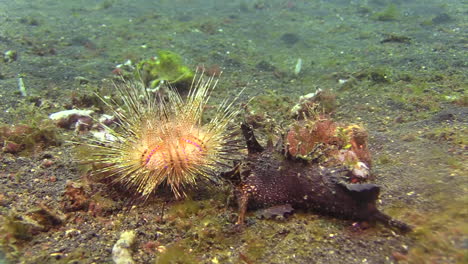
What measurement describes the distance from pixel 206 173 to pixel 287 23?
12504 mm

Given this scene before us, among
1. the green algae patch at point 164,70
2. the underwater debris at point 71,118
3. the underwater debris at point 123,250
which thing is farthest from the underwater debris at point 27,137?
the green algae patch at point 164,70

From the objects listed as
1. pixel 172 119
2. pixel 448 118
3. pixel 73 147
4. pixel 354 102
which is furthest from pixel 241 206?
pixel 354 102

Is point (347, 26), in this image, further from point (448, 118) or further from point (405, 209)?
point (405, 209)

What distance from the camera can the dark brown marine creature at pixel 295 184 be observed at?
2.49m

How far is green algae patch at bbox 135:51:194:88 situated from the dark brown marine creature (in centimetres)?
411

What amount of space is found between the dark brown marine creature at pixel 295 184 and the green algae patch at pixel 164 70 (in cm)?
411

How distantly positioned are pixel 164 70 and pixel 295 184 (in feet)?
16.4

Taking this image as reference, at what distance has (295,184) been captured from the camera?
2695 mm

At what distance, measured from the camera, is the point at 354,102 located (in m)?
5.91

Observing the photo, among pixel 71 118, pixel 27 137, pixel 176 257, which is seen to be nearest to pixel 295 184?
pixel 176 257

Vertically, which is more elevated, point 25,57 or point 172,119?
point 172,119

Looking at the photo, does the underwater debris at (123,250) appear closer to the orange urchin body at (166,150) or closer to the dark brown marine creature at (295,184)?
the orange urchin body at (166,150)

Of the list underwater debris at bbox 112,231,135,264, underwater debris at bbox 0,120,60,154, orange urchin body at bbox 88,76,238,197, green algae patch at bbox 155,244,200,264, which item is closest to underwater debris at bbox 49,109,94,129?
underwater debris at bbox 0,120,60,154

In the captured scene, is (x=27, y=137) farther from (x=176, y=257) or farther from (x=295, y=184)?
(x=295, y=184)
